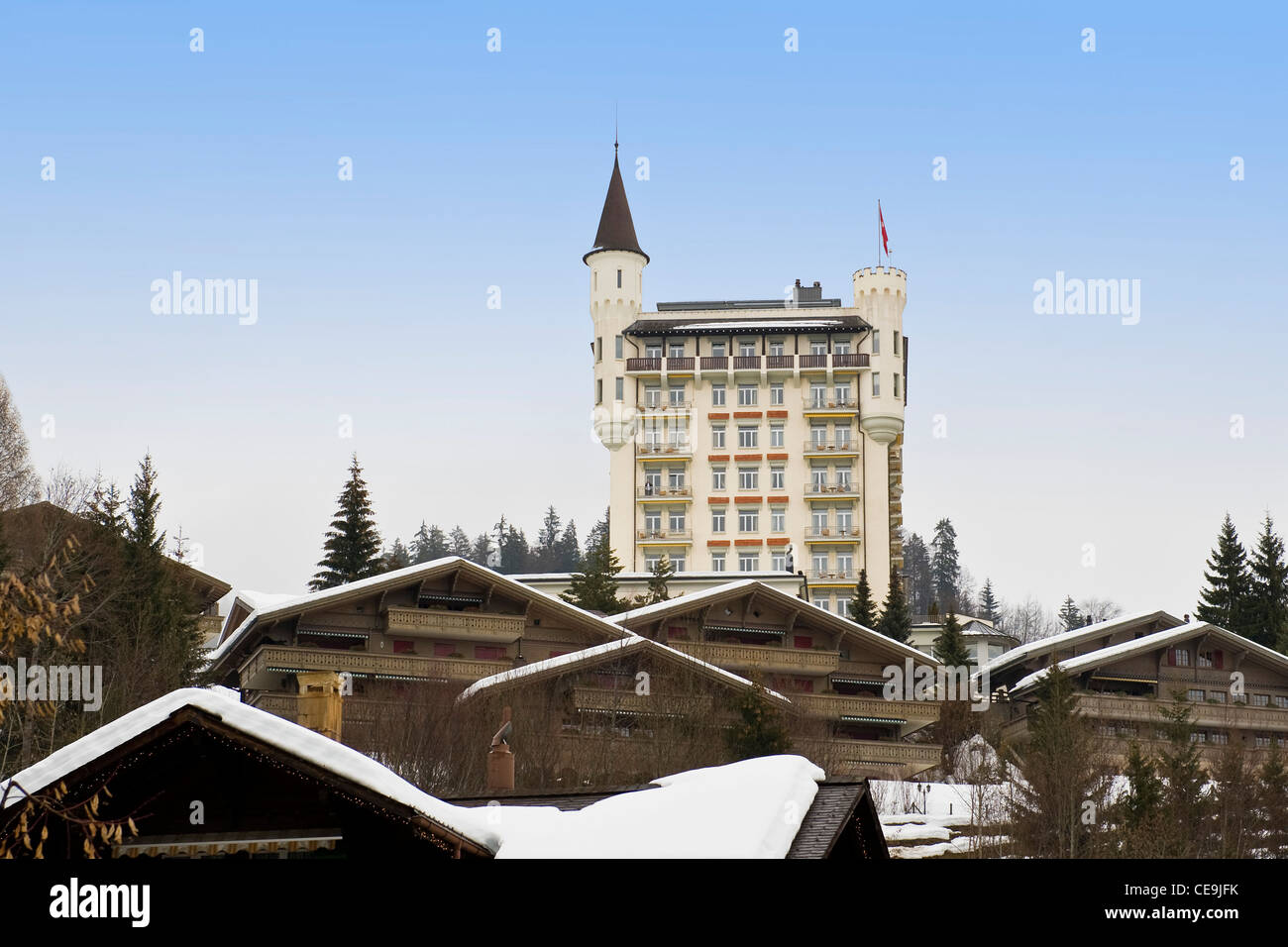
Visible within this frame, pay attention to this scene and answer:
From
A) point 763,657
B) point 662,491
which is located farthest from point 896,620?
point 662,491

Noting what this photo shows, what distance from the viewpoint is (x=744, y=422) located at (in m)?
99.2

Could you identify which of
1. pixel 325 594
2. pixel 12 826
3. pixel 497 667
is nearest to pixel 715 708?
pixel 497 667

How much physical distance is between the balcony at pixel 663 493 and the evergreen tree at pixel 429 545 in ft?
255

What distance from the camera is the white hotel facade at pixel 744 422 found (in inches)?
3814

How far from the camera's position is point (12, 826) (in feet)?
40.1

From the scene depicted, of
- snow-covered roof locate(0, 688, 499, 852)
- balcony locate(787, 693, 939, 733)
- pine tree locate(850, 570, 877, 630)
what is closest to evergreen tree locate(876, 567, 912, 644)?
pine tree locate(850, 570, 877, 630)

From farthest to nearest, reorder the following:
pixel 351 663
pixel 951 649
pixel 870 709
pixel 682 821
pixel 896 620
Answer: pixel 896 620, pixel 951 649, pixel 870 709, pixel 351 663, pixel 682 821

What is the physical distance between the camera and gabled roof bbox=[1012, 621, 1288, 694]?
61219mm

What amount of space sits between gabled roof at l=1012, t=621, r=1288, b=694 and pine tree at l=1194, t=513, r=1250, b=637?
1274cm

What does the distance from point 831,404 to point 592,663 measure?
5295 centimetres

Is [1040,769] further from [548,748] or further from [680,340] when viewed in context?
[680,340]

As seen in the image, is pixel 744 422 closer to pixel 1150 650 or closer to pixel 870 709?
pixel 1150 650
